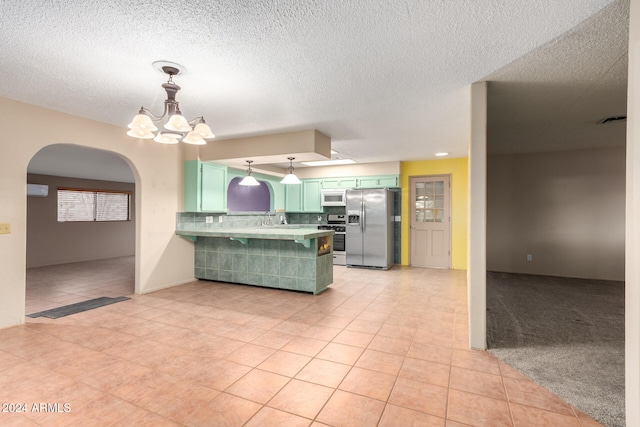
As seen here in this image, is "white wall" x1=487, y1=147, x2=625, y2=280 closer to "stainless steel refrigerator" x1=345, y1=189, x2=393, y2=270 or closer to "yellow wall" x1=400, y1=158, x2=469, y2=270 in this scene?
"yellow wall" x1=400, y1=158, x2=469, y2=270

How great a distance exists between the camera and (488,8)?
1.79 m

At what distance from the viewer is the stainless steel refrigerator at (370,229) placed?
6.55m

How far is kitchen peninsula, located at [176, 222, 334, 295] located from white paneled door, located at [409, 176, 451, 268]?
282 centimetres

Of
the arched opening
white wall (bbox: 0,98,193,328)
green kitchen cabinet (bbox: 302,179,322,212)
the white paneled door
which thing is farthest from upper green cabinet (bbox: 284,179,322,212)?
the arched opening

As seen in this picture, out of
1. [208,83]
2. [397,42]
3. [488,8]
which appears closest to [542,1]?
[488,8]

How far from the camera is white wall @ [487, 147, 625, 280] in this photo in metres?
5.60

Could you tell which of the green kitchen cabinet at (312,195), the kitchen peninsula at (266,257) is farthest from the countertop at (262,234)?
the green kitchen cabinet at (312,195)

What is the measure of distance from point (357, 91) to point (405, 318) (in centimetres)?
254

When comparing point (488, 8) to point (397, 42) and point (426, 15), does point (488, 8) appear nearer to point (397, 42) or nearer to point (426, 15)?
point (426, 15)

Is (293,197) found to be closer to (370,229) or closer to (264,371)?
(370,229)

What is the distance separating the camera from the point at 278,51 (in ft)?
7.41

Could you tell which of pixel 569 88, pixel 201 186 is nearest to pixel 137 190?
pixel 201 186

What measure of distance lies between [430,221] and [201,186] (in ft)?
15.8

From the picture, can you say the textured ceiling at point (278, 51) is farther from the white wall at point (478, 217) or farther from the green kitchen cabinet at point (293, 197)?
the green kitchen cabinet at point (293, 197)
